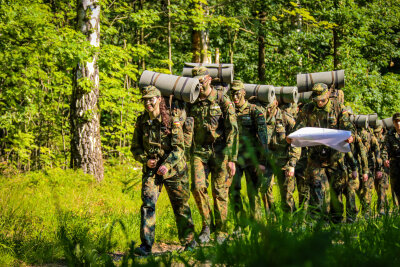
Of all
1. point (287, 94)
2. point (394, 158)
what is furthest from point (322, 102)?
point (394, 158)

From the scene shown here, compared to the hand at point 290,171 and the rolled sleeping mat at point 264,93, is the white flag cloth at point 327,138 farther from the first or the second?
the rolled sleeping mat at point 264,93

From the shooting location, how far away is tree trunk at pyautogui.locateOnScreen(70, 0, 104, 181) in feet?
34.3

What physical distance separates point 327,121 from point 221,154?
1.88 m

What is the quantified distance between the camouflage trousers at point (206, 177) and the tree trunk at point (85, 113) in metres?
4.77

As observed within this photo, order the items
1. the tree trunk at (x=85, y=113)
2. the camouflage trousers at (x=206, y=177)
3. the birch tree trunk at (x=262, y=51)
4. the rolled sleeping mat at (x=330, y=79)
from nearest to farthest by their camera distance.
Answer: the camouflage trousers at (x=206, y=177)
the rolled sleeping mat at (x=330, y=79)
the tree trunk at (x=85, y=113)
the birch tree trunk at (x=262, y=51)

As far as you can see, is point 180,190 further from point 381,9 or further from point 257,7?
point 381,9

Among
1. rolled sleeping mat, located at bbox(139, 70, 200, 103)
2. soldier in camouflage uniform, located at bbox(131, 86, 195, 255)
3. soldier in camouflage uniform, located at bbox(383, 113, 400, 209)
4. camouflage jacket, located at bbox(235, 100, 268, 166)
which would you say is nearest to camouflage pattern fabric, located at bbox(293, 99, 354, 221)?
camouflage jacket, located at bbox(235, 100, 268, 166)

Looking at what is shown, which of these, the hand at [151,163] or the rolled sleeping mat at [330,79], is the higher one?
the rolled sleeping mat at [330,79]

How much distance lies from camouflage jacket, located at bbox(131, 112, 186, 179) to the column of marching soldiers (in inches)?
0.5

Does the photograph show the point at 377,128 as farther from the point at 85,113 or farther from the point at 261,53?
the point at 261,53

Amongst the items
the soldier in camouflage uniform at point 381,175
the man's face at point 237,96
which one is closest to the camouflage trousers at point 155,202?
the man's face at point 237,96

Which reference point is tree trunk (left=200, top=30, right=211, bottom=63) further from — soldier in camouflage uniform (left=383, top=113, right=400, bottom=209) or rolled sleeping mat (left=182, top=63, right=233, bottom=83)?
rolled sleeping mat (left=182, top=63, right=233, bottom=83)

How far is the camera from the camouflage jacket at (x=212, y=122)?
6406 mm

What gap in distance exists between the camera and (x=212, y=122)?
6418mm
